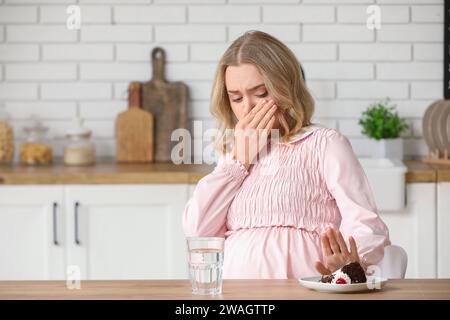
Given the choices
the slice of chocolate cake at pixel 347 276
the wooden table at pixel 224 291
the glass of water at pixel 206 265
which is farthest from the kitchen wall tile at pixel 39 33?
the slice of chocolate cake at pixel 347 276

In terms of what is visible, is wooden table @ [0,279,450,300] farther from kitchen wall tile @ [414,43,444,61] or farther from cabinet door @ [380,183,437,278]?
kitchen wall tile @ [414,43,444,61]

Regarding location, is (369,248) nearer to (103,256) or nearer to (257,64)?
(257,64)

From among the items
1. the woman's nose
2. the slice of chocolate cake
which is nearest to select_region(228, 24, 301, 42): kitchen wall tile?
the woman's nose

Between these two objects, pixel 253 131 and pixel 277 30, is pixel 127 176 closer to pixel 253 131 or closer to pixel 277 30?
pixel 277 30

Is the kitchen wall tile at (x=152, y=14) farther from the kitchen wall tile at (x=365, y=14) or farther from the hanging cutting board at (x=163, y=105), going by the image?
the kitchen wall tile at (x=365, y=14)

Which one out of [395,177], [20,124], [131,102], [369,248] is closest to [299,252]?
[369,248]

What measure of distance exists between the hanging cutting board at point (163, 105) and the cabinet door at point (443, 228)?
1.28 meters

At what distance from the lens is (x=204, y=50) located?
15.1 feet

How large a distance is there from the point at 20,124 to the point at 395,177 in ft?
6.09

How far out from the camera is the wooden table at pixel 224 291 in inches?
77.3

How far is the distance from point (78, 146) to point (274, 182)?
2.01 m

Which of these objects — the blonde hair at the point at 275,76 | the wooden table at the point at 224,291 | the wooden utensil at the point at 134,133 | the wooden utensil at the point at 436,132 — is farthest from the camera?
the wooden utensil at the point at 134,133

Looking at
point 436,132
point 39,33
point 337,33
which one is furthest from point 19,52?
point 436,132
